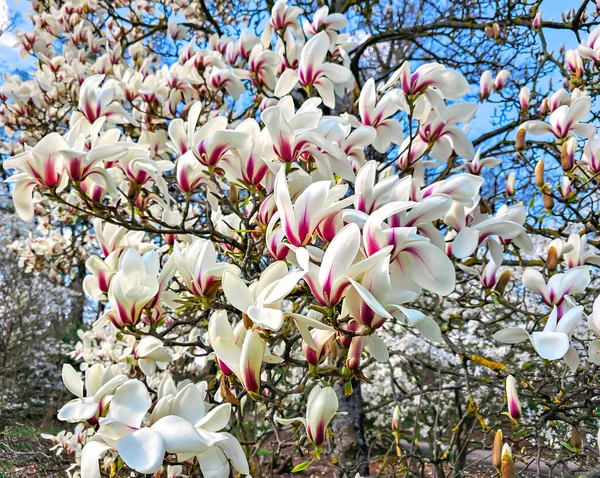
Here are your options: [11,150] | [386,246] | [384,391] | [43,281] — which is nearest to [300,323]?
[386,246]

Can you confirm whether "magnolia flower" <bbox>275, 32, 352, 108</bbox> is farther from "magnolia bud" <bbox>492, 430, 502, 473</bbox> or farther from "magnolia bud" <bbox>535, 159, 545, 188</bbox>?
"magnolia bud" <bbox>492, 430, 502, 473</bbox>

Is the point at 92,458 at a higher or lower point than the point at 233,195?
lower

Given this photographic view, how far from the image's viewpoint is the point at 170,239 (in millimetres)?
1568

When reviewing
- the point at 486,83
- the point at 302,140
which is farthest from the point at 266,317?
the point at 486,83

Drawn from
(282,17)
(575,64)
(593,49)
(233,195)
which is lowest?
(233,195)

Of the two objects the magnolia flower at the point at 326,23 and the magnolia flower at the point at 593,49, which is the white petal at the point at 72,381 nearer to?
the magnolia flower at the point at 326,23

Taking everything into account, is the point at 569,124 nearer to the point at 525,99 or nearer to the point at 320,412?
the point at 525,99

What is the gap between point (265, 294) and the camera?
27.7 inches

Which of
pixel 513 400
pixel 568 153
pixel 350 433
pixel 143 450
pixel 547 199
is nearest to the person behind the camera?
pixel 143 450

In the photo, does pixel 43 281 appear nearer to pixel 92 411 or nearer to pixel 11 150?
pixel 11 150

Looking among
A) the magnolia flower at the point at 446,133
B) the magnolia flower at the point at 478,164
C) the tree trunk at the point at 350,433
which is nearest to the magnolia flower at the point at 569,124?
the magnolia flower at the point at 478,164

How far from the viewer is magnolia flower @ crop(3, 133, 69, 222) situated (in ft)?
3.15

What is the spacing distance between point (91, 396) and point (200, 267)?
313mm

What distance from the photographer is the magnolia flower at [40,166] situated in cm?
96
